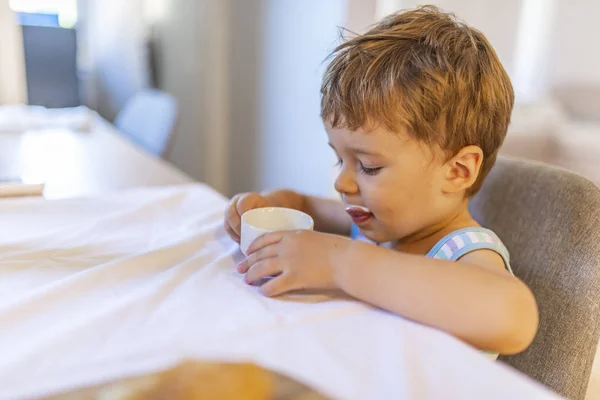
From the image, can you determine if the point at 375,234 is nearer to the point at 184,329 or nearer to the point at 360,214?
the point at 360,214

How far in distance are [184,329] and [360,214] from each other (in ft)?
1.14

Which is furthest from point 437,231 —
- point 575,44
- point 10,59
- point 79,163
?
point 10,59

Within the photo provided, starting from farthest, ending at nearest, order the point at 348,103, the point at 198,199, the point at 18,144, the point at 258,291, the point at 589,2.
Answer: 1. the point at 589,2
2. the point at 18,144
3. the point at 198,199
4. the point at 348,103
5. the point at 258,291

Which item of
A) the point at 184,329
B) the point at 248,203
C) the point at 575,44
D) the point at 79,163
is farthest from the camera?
the point at 575,44

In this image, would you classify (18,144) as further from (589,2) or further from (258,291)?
(589,2)

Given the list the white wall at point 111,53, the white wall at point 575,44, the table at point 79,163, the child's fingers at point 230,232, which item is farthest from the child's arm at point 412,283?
the white wall at point 111,53

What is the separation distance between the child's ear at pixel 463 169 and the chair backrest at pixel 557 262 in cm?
13

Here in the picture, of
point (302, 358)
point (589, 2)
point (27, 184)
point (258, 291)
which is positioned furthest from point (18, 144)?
point (589, 2)

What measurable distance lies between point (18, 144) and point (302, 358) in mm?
1346

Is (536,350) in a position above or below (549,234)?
below

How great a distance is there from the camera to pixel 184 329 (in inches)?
18.5

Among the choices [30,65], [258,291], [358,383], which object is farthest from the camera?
[30,65]

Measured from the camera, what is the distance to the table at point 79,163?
108 centimetres

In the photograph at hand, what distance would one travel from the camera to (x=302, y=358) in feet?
1.42
